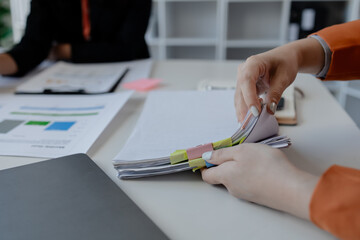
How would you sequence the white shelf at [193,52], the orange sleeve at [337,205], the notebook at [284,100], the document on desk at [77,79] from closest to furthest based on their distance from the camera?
the orange sleeve at [337,205] → the notebook at [284,100] → the document on desk at [77,79] → the white shelf at [193,52]

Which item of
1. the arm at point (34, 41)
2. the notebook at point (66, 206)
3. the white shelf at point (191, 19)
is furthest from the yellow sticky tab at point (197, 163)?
the white shelf at point (191, 19)

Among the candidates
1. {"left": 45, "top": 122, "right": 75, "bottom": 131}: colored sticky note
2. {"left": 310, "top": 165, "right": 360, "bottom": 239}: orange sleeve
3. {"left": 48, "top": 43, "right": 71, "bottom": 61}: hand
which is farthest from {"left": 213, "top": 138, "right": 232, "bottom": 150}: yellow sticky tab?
{"left": 48, "top": 43, "right": 71, "bottom": 61}: hand

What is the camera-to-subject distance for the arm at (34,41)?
3.54 feet

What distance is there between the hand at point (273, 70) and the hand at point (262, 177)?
10 centimetres

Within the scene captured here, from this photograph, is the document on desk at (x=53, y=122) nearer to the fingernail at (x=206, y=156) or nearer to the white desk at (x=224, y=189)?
the white desk at (x=224, y=189)

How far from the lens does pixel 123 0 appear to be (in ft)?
4.81

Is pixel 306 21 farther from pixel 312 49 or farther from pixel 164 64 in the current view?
pixel 312 49

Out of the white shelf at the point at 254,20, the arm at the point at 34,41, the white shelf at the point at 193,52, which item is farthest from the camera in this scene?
the white shelf at the point at 193,52

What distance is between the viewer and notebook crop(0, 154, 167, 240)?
35 centimetres

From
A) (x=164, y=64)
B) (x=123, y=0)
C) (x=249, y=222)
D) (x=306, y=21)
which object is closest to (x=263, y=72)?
(x=249, y=222)

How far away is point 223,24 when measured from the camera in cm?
244

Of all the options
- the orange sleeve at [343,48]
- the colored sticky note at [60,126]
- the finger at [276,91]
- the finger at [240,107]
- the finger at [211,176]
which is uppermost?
the orange sleeve at [343,48]

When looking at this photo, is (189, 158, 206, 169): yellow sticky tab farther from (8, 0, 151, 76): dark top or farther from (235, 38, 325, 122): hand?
(8, 0, 151, 76): dark top

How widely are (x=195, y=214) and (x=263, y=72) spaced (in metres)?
0.30
